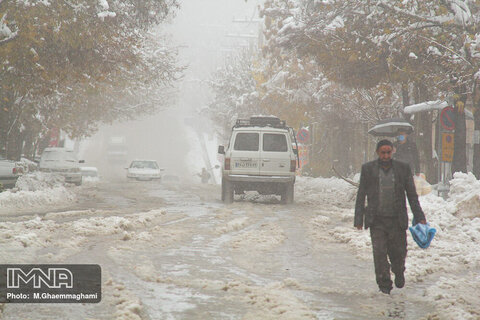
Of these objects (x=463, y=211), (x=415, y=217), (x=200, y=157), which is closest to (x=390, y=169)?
(x=415, y=217)

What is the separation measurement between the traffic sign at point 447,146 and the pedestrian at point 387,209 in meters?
8.54

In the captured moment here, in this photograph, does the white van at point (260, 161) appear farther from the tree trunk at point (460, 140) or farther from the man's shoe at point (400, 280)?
the man's shoe at point (400, 280)

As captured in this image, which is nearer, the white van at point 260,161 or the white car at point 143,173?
the white van at point 260,161

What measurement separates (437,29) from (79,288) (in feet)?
42.6

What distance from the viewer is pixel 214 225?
13.2 meters

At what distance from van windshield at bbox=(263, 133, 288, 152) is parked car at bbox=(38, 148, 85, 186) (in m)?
12.9

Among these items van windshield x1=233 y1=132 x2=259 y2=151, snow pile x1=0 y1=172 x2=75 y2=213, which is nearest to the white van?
van windshield x1=233 y1=132 x2=259 y2=151

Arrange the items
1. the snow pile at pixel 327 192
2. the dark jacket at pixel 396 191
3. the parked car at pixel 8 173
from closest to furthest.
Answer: the dark jacket at pixel 396 191 < the parked car at pixel 8 173 < the snow pile at pixel 327 192

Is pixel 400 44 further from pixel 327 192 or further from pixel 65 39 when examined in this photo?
pixel 327 192

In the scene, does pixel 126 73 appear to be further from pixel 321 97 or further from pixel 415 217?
pixel 415 217

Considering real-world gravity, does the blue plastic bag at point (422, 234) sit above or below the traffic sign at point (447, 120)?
below

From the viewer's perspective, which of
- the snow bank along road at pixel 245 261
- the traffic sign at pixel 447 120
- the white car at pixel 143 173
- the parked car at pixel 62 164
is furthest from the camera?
the white car at pixel 143 173

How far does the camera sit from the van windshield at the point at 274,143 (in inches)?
729

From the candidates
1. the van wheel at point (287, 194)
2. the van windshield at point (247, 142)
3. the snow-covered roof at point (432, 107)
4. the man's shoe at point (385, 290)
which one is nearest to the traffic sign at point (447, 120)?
the snow-covered roof at point (432, 107)
